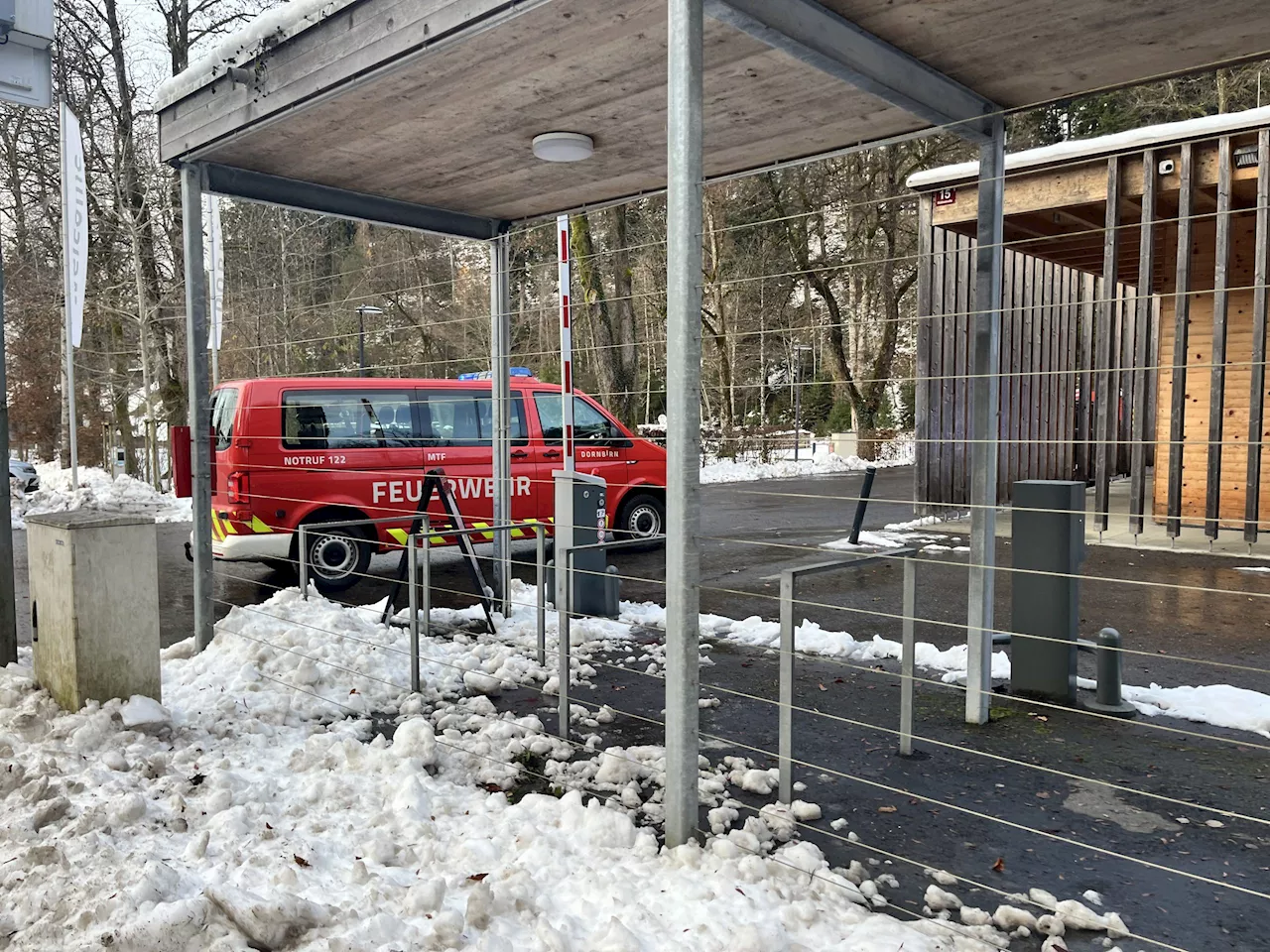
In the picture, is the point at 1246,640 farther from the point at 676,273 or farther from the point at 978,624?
the point at 676,273

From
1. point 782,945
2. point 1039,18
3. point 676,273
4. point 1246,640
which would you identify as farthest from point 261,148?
point 1246,640

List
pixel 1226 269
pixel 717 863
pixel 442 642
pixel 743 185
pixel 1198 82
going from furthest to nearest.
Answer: pixel 743 185 < pixel 1198 82 < pixel 1226 269 < pixel 442 642 < pixel 717 863

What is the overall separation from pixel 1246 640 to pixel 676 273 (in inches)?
224

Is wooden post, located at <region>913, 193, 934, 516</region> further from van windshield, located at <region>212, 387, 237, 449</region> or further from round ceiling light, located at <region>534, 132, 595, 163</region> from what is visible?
round ceiling light, located at <region>534, 132, 595, 163</region>

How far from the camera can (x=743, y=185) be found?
974 inches

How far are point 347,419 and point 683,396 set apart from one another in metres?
7.05

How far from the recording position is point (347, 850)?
3.03 meters

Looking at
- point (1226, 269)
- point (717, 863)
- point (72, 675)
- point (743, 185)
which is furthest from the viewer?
point (743, 185)

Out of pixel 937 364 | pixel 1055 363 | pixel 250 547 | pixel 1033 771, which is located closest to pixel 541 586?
pixel 1033 771

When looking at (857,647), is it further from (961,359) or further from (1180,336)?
(961,359)

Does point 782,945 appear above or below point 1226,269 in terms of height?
below

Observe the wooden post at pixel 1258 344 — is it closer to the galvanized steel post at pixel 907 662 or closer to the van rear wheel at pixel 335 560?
the galvanized steel post at pixel 907 662

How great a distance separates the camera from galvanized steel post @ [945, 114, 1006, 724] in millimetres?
4285

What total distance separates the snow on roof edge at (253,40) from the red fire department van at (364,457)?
11.9 ft
